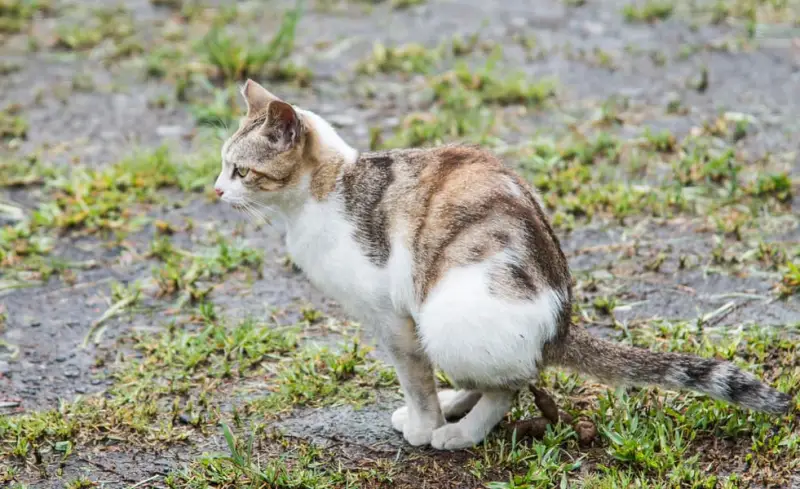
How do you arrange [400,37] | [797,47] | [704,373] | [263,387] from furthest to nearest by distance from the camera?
[400,37]
[797,47]
[263,387]
[704,373]

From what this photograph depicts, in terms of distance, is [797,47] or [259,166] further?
[797,47]

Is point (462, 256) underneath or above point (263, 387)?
above

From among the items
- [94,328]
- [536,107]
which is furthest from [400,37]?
[94,328]

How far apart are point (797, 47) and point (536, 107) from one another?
89.7 inches

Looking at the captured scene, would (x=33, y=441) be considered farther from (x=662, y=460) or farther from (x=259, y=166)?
(x=662, y=460)

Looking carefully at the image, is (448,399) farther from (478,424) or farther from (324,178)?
(324,178)

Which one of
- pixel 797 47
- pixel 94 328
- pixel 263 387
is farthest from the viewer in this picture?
pixel 797 47

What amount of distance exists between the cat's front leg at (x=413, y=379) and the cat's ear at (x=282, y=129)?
804 millimetres

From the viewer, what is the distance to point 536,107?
22.2 feet

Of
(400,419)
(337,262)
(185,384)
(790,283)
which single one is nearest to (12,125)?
(185,384)

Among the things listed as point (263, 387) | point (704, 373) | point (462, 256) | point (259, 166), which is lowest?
point (263, 387)

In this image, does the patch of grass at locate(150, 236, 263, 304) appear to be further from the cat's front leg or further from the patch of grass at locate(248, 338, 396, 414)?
the cat's front leg

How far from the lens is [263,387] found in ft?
14.0

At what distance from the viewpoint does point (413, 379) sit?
374 cm
